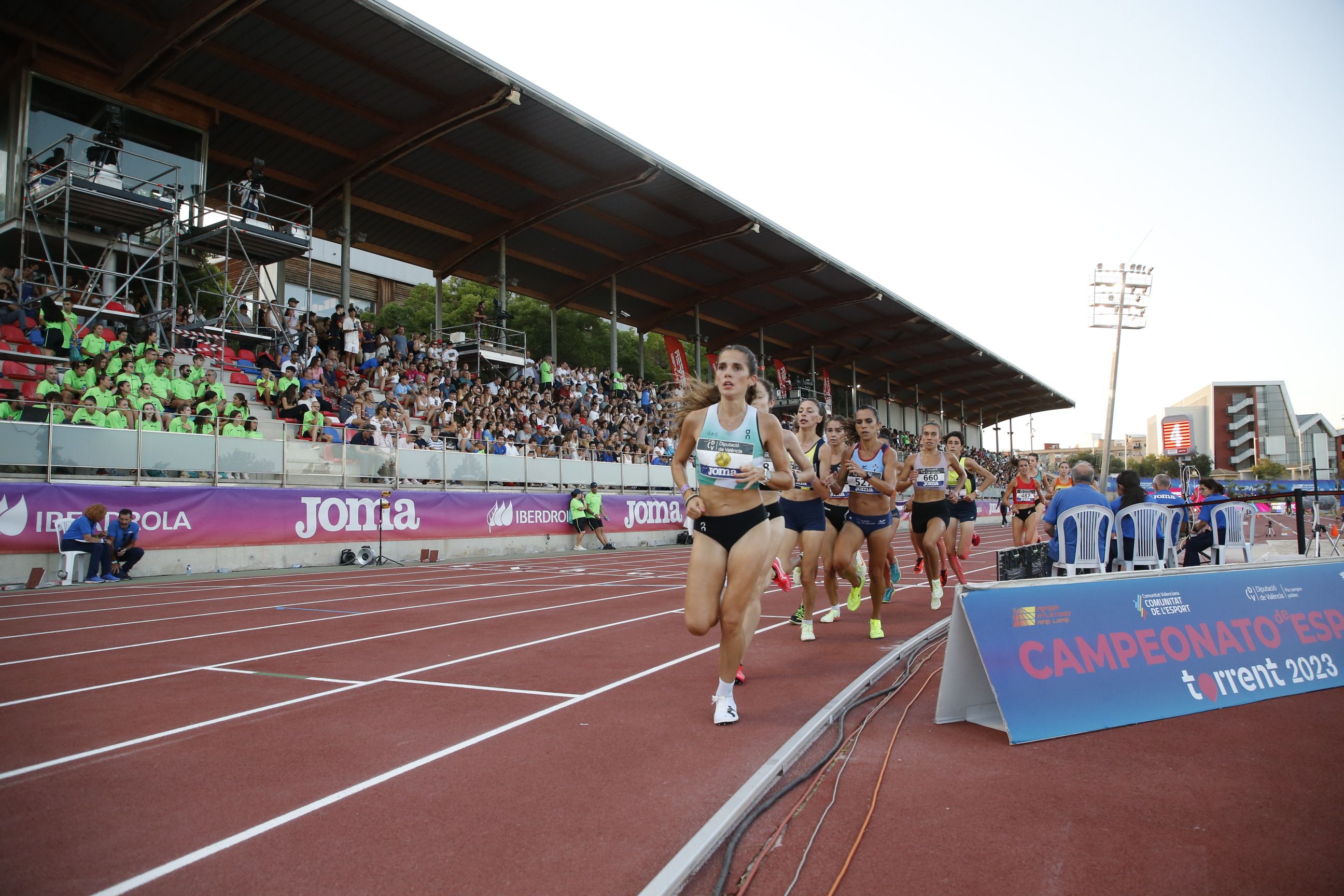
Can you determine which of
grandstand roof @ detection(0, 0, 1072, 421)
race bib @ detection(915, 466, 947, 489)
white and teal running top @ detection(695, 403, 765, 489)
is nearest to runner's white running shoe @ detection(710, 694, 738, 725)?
white and teal running top @ detection(695, 403, 765, 489)

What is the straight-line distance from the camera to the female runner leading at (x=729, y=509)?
496 centimetres

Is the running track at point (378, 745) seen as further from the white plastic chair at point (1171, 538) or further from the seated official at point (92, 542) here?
the seated official at point (92, 542)

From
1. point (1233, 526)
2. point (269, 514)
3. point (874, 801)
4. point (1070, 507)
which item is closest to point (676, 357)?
point (269, 514)

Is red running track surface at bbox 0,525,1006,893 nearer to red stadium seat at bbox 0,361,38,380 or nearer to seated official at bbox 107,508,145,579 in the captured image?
seated official at bbox 107,508,145,579

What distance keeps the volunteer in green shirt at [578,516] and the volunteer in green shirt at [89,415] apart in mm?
11644

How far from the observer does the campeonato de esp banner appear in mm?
13148

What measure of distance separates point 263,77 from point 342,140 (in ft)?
10.5

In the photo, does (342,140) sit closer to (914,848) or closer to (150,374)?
(150,374)

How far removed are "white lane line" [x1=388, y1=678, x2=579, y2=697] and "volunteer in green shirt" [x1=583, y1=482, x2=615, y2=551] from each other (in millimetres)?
17340

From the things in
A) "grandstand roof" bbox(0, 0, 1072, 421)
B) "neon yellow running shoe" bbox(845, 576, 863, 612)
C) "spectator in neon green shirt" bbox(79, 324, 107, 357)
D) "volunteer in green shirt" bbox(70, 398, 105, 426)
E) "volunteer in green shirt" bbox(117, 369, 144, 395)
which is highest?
"grandstand roof" bbox(0, 0, 1072, 421)

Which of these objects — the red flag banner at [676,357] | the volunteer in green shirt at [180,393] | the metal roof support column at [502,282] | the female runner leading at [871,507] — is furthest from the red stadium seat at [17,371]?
the red flag banner at [676,357]

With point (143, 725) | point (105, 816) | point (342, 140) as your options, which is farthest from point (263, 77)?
point (105, 816)

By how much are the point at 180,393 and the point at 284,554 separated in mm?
3733

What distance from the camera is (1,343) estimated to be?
15.1 metres
